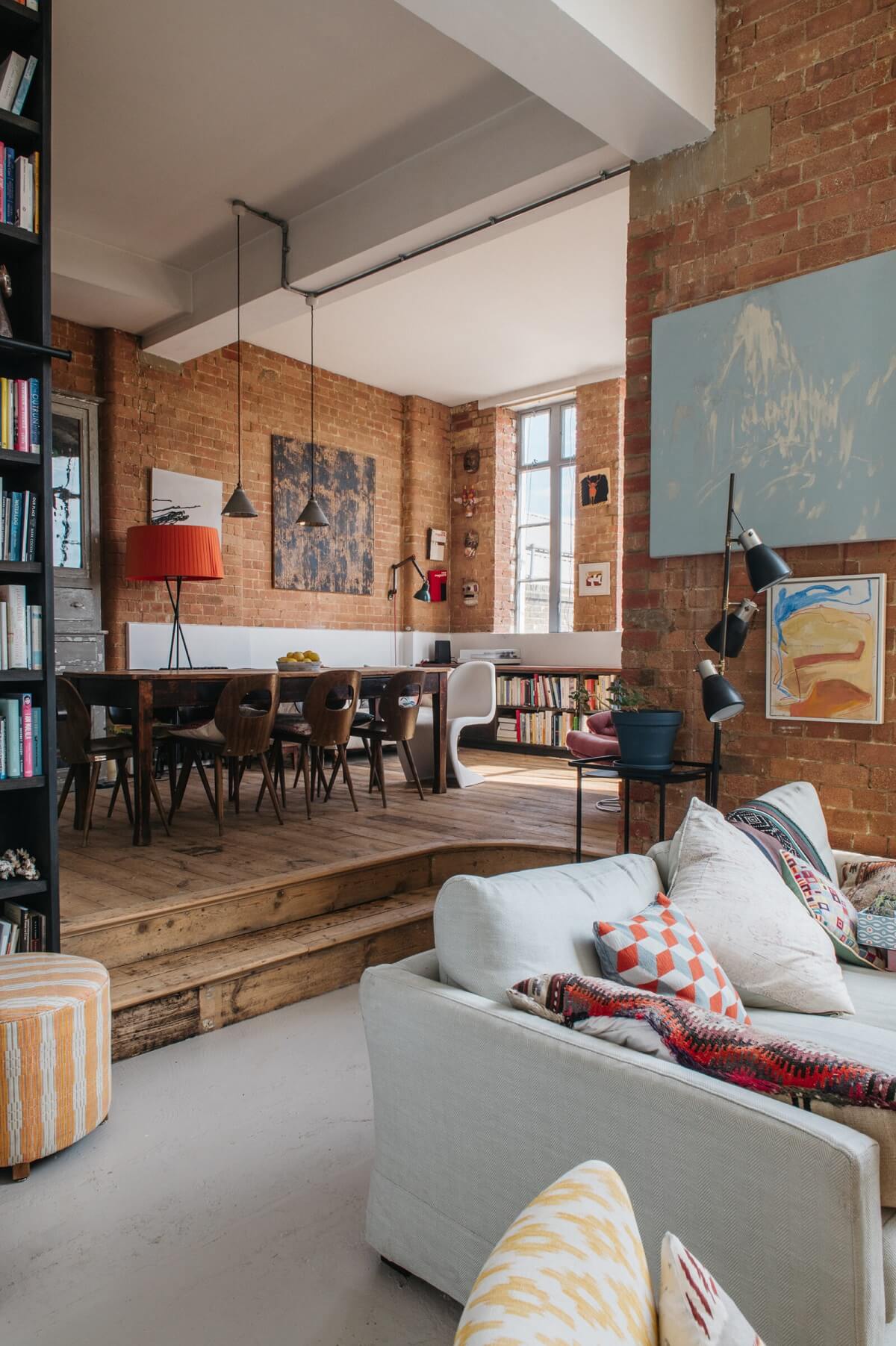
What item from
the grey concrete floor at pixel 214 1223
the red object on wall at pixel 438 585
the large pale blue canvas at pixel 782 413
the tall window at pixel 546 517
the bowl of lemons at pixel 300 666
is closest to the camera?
the grey concrete floor at pixel 214 1223

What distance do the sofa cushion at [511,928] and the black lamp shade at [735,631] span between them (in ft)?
5.47

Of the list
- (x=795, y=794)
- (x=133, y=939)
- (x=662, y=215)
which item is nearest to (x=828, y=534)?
(x=795, y=794)

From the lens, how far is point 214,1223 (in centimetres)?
194

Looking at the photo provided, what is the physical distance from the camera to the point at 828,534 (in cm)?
327

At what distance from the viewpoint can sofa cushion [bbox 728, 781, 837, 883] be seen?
2492mm

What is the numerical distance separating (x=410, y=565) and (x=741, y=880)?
7.15 metres

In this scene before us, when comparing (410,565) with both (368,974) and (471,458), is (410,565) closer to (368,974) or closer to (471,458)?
(471,458)

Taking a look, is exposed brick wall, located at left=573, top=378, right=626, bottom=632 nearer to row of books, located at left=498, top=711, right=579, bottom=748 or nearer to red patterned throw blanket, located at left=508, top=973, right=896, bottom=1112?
row of books, located at left=498, top=711, right=579, bottom=748

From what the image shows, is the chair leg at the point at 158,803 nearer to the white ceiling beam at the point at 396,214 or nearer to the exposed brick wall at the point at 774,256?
the exposed brick wall at the point at 774,256

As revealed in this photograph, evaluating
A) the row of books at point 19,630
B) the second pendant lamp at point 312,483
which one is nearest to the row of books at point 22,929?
the row of books at point 19,630

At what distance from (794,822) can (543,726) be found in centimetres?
550

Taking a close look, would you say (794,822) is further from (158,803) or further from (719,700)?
(158,803)

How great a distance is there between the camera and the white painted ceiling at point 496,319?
552 centimetres

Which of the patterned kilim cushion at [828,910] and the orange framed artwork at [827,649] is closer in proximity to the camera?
the patterned kilim cushion at [828,910]
